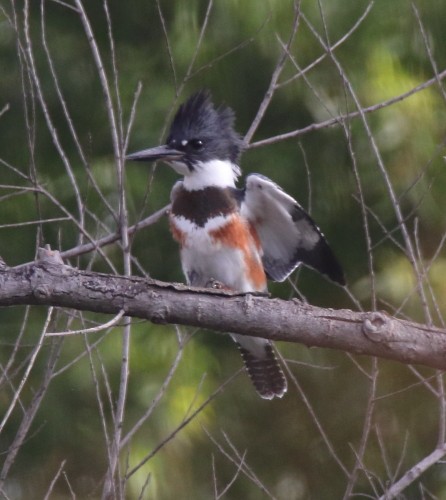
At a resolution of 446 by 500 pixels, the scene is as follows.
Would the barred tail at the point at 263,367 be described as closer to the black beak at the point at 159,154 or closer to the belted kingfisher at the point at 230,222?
the belted kingfisher at the point at 230,222

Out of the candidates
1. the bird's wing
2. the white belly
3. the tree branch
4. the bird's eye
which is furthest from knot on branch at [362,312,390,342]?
the bird's eye

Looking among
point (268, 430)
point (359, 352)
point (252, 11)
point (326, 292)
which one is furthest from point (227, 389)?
point (359, 352)

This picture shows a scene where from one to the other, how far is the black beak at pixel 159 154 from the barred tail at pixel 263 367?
634 mm

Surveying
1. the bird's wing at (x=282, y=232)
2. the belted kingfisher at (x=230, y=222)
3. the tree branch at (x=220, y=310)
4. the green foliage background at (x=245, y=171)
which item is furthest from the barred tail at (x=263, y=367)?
the tree branch at (x=220, y=310)

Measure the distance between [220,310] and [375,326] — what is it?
341 millimetres

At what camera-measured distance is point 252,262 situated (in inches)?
131

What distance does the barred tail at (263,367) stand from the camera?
136 inches

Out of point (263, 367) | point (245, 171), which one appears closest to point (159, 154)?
point (263, 367)

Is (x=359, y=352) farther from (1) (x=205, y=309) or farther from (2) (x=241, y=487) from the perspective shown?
(2) (x=241, y=487)

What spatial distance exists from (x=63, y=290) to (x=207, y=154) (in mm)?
1299

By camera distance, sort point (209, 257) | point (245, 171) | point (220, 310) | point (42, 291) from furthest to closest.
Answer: point (245, 171) < point (209, 257) < point (220, 310) < point (42, 291)

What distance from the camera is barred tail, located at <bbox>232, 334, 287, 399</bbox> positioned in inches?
136

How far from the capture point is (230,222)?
128 inches

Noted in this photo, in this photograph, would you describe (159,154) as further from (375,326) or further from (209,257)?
(375,326)
